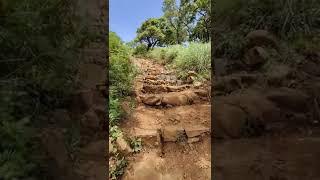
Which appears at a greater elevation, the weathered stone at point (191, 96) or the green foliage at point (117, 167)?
the weathered stone at point (191, 96)

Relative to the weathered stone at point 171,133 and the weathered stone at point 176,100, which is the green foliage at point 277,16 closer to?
the weathered stone at point 176,100

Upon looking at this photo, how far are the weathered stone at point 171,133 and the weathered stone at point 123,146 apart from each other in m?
0.46

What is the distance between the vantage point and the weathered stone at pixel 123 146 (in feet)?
11.8

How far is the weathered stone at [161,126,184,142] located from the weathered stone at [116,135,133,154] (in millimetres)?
461

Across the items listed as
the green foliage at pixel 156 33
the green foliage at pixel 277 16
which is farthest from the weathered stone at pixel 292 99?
the green foliage at pixel 156 33

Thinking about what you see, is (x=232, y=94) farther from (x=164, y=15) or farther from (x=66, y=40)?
(x=164, y=15)

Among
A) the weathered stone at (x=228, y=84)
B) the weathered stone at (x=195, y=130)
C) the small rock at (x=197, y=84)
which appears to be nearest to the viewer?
the weathered stone at (x=195, y=130)

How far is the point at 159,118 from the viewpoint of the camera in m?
4.39

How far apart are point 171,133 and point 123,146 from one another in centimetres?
61

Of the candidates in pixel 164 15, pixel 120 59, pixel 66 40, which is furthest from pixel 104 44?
pixel 164 15

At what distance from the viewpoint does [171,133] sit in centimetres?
399

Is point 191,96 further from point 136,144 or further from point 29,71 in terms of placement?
point 29,71

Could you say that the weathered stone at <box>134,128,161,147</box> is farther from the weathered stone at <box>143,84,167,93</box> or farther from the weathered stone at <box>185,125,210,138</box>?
the weathered stone at <box>143,84,167,93</box>

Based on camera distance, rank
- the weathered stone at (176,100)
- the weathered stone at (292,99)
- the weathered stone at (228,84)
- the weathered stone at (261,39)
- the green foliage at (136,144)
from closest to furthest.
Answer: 1. the weathered stone at (292,99)
2. the green foliage at (136,144)
3. the weathered stone at (228,84)
4. the weathered stone at (261,39)
5. the weathered stone at (176,100)
